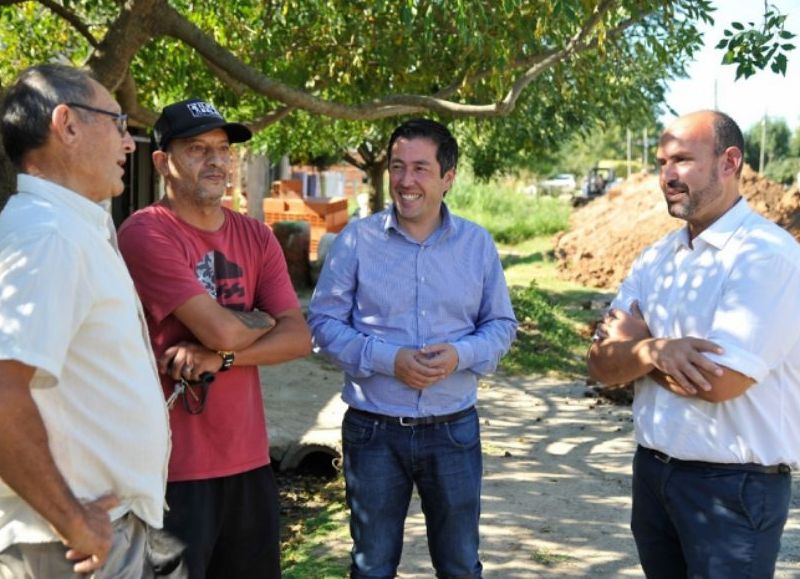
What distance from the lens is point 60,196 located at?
2.49m

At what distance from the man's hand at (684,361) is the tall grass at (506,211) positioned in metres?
23.3

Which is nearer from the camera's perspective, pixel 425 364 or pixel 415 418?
pixel 425 364

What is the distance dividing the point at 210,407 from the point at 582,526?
3120 mm

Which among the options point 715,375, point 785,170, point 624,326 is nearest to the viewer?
point 715,375

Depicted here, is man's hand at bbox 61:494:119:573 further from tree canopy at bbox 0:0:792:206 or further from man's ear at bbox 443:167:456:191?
tree canopy at bbox 0:0:792:206

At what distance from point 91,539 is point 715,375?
1807 millimetres

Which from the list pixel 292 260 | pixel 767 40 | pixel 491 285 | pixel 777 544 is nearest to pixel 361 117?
pixel 767 40

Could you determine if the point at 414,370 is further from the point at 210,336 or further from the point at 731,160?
the point at 731,160

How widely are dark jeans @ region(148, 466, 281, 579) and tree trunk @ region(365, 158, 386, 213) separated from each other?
15.3 metres

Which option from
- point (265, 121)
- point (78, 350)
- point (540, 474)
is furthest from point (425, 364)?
point (265, 121)

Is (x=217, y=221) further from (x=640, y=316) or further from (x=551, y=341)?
(x=551, y=341)

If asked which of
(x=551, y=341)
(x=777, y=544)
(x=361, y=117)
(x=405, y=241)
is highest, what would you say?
(x=361, y=117)

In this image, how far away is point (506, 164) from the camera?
79.2 feet

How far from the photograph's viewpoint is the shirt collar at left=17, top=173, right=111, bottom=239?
97.6 inches
